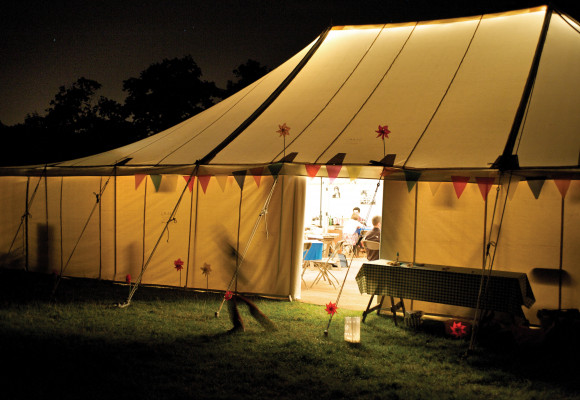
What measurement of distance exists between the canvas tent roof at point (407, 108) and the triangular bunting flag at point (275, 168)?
14 centimetres

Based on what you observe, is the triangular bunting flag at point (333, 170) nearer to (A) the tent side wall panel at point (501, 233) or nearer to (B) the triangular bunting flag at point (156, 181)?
(A) the tent side wall panel at point (501, 233)

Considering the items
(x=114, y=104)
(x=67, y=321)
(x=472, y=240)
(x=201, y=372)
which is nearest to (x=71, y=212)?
(x=67, y=321)

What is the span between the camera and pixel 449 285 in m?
4.94

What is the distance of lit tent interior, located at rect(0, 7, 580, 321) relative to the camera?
207 inches

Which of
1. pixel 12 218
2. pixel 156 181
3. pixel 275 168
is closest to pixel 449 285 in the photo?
pixel 275 168

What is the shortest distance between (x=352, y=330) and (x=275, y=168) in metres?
2.09

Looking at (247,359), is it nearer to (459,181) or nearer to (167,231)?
(459,181)

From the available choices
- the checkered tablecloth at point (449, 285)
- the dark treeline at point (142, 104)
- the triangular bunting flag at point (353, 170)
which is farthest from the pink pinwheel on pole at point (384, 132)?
the dark treeline at point (142, 104)

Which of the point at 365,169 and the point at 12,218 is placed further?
the point at 12,218

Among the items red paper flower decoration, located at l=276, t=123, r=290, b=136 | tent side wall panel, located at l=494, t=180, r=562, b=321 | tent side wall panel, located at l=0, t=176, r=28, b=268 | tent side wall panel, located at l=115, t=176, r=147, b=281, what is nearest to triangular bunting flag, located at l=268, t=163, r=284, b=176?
red paper flower decoration, located at l=276, t=123, r=290, b=136

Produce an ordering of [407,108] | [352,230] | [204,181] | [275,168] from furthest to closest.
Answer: [352,230] < [204,181] < [407,108] < [275,168]

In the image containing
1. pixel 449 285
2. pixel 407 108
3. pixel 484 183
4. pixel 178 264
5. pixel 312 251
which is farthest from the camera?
pixel 312 251

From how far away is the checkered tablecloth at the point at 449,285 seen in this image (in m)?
4.67

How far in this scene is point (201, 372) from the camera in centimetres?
376
